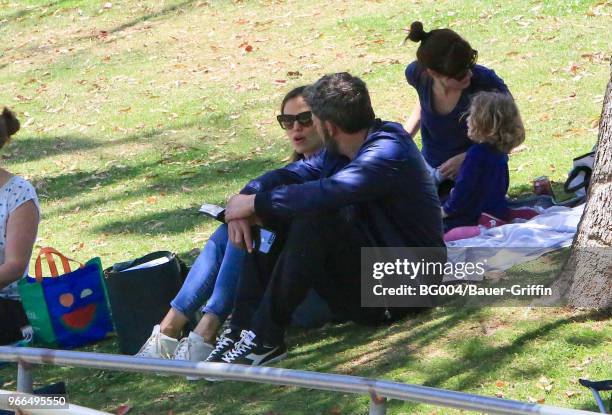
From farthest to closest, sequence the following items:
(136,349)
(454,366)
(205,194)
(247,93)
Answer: (247,93)
(205,194)
(136,349)
(454,366)

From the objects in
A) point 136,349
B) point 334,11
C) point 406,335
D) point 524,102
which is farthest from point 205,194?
point 334,11

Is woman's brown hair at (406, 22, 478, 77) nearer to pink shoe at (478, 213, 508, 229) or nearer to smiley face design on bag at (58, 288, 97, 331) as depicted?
pink shoe at (478, 213, 508, 229)

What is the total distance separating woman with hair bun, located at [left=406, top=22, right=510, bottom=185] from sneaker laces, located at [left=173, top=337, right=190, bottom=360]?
2.00 metres

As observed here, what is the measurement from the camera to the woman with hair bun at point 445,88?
661 centimetres

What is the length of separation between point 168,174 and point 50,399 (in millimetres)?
7010

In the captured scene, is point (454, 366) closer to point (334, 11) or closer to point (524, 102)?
point (524, 102)

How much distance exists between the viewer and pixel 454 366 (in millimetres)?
4930

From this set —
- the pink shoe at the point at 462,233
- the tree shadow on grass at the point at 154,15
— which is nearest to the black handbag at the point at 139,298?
the pink shoe at the point at 462,233

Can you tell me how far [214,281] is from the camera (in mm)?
5715

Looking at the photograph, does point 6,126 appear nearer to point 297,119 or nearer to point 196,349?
point 297,119

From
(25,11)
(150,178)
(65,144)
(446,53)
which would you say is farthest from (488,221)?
(25,11)

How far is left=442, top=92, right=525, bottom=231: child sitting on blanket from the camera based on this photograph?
20.7 ft

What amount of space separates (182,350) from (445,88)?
242cm

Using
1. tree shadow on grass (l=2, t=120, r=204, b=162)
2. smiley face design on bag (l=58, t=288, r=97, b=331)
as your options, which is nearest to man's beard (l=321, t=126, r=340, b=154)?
smiley face design on bag (l=58, t=288, r=97, b=331)
